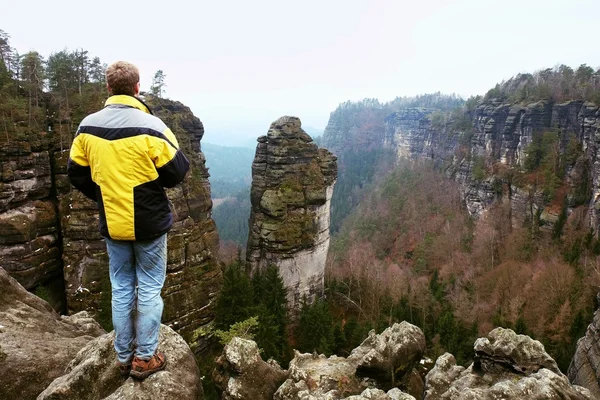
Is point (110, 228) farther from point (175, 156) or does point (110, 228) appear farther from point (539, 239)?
point (539, 239)

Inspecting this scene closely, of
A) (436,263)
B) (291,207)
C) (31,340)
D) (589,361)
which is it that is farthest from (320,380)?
(436,263)

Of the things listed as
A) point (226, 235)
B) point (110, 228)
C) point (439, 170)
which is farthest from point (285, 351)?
point (439, 170)

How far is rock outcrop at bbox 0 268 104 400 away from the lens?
585 cm

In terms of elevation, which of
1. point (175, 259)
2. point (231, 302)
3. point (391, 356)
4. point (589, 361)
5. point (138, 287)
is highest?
point (138, 287)

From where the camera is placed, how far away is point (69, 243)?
24.0 metres

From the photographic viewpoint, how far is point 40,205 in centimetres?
2473

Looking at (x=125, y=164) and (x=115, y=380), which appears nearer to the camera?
(x=125, y=164)

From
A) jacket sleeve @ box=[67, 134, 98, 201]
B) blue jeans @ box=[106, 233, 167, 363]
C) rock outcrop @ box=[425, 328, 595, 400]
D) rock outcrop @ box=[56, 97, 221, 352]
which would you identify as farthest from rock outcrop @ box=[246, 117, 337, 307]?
jacket sleeve @ box=[67, 134, 98, 201]

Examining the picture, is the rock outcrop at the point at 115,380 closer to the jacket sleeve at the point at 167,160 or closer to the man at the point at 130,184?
the man at the point at 130,184

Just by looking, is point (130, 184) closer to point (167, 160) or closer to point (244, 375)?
point (167, 160)

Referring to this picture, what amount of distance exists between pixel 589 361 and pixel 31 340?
2221cm

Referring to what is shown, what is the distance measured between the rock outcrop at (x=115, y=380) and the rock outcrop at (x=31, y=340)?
0.60 m

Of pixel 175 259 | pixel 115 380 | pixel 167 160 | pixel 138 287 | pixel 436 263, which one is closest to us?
pixel 167 160

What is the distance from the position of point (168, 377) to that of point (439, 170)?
11850 centimetres
